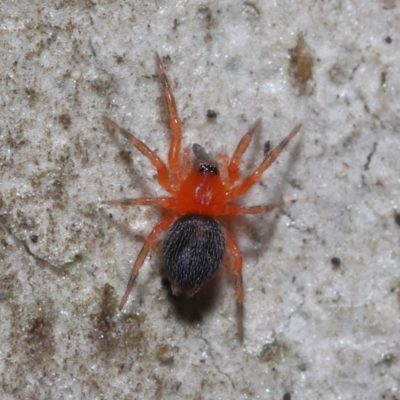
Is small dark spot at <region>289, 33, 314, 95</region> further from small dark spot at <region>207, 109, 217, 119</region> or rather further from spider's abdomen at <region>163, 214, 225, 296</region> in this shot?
spider's abdomen at <region>163, 214, 225, 296</region>

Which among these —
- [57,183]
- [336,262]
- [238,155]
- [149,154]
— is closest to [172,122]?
[149,154]

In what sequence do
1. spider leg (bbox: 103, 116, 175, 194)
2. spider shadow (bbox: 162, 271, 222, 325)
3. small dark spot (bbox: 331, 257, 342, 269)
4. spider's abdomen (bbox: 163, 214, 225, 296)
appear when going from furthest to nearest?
small dark spot (bbox: 331, 257, 342, 269) < spider shadow (bbox: 162, 271, 222, 325) < spider leg (bbox: 103, 116, 175, 194) < spider's abdomen (bbox: 163, 214, 225, 296)

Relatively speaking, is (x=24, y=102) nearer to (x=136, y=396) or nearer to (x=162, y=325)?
(x=162, y=325)

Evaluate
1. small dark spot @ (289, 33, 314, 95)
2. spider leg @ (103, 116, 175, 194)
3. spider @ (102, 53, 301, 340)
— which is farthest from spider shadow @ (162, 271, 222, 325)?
small dark spot @ (289, 33, 314, 95)

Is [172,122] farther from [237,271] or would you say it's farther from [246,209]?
[237,271]

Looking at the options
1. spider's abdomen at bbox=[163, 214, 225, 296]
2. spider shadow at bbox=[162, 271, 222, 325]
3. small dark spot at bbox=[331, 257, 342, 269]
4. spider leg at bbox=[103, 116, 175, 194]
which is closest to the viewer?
spider's abdomen at bbox=[163, 214, 225, 296]

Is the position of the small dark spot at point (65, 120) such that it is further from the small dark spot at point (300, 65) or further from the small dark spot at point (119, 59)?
the small dark spot at point (300, 65)

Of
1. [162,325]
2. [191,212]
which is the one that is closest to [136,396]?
[162,325]
